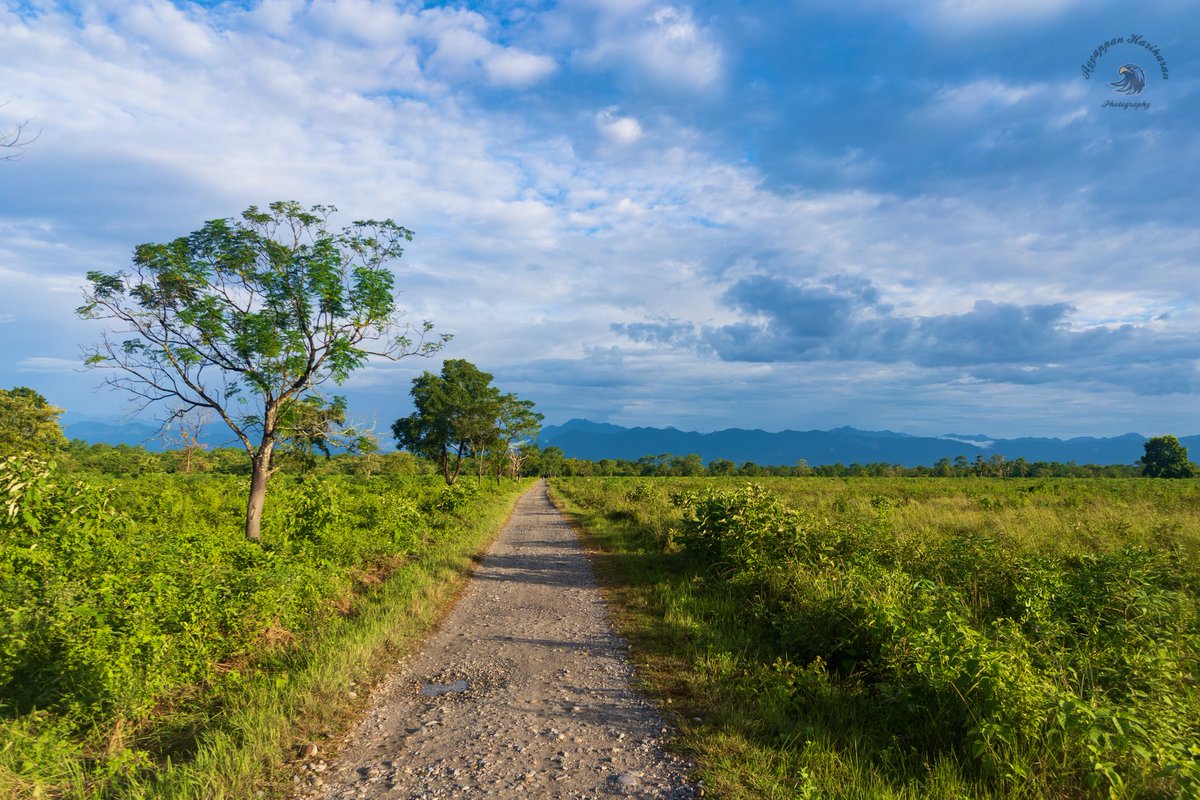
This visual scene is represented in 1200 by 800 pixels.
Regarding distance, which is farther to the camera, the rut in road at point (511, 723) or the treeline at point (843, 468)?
the treeline at point (843, 468)

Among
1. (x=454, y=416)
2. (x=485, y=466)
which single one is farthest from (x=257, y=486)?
(x=485, y=466)

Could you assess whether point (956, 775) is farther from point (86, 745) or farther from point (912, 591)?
point (86, 745)

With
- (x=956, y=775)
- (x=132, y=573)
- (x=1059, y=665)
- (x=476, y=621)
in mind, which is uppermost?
(x=132, y=573)

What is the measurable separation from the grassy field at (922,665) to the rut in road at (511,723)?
56 centimetres

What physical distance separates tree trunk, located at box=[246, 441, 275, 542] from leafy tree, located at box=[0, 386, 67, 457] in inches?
1509

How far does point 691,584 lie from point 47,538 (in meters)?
10.4

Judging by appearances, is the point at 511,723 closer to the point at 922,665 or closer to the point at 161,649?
the point at 161,649

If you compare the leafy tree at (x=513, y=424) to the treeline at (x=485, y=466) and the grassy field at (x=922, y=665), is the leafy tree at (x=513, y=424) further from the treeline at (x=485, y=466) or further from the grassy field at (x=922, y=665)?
the grassy field at (x=922, y=665)

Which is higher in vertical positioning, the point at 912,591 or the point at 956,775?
the point at 912,591

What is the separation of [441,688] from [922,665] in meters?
5.21

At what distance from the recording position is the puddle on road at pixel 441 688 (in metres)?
6.20

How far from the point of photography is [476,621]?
9.11m

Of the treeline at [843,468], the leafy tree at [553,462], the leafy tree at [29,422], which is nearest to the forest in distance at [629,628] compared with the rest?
the leafy tree at [29,422]

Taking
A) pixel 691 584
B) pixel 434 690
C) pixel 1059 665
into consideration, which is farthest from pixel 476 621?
pixel 1059 665
